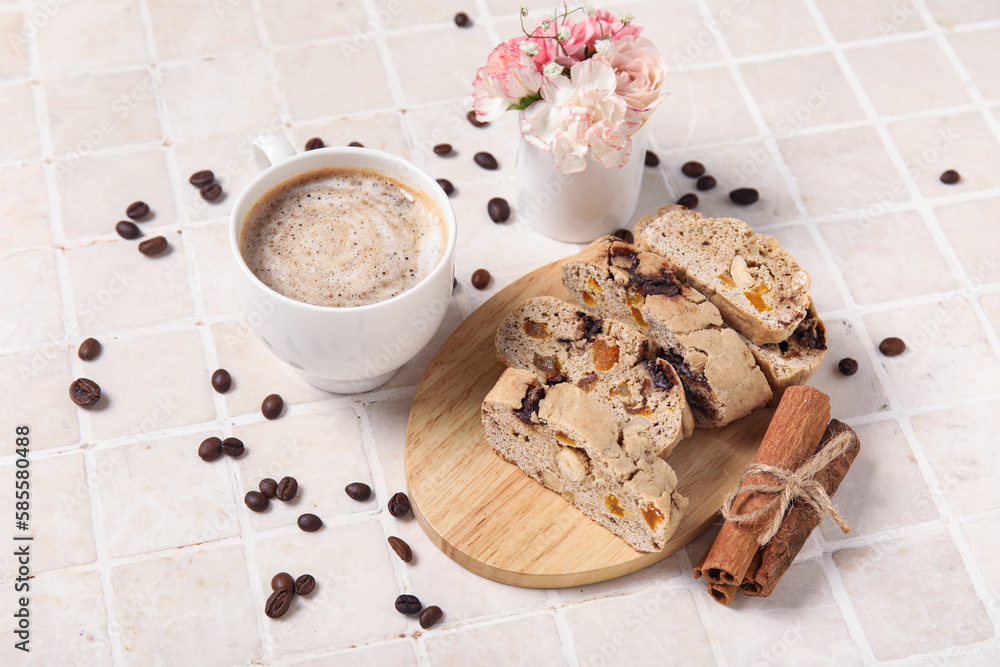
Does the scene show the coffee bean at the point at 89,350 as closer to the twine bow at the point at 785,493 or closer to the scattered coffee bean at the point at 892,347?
the twine bow at the point at 785,493

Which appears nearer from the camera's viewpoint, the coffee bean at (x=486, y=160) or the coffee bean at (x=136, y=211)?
the coffee bean at (x=136, y=211)

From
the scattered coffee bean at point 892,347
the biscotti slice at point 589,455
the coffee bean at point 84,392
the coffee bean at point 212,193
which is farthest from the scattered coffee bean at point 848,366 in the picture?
the coffee bean at point 84,392

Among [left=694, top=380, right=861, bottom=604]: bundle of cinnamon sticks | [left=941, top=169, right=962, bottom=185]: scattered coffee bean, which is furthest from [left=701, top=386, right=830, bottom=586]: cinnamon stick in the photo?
[left=941, top=169, right=962, bottom=185]: scattered coffee bean

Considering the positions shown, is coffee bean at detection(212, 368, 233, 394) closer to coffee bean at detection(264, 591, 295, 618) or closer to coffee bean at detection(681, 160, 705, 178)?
coffee bean at detection(264, 591, 295, 618)

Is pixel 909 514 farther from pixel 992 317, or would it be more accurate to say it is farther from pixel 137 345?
pixel 137 345

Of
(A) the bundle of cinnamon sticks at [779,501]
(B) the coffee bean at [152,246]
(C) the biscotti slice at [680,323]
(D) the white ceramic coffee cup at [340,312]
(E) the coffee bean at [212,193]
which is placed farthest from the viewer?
(E) the coffee bean at [212,193]

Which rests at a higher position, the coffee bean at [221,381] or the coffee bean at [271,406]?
the coffee bean at [221,381]

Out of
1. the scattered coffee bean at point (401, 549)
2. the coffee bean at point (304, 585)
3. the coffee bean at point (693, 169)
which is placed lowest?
the coffee bean at point (304, 585)
